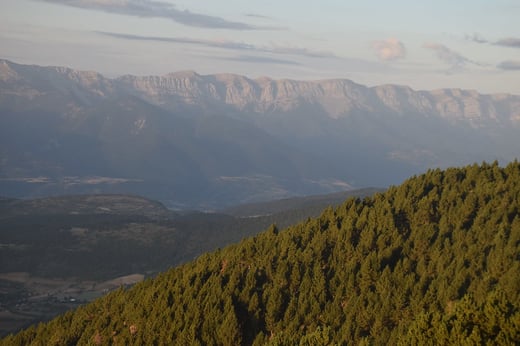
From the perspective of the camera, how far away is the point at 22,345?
99.8 meters

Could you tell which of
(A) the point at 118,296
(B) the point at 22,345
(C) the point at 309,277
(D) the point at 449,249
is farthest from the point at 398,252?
(B) the point at 22,345

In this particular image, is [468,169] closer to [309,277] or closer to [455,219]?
[455,219]

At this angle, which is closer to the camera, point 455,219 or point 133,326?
point 133,326

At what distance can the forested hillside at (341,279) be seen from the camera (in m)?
76.0

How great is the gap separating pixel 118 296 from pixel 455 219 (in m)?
49.0

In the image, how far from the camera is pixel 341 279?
85.5m

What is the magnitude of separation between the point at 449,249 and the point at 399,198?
23.8m

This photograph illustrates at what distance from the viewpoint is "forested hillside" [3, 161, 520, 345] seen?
76000mm

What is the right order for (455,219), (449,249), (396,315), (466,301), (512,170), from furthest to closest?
1. (512,170)
2. (455,219)
3. (449,249)
4. (396,315)
5. (466,301)

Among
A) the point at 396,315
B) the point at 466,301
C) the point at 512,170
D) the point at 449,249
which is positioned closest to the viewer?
the point at 466,301

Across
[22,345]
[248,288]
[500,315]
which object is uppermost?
[500,315]

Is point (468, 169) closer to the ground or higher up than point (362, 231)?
higher up

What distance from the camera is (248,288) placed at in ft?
286

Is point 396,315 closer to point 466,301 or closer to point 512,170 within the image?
point 466,301
